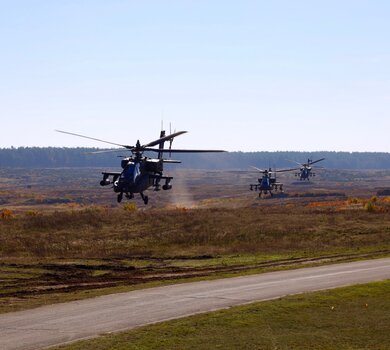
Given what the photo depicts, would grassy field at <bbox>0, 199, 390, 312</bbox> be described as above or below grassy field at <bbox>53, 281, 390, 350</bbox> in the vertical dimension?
below

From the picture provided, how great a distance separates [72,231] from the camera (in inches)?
2504

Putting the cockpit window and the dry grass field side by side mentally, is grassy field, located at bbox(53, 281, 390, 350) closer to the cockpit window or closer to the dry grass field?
the dry grass field

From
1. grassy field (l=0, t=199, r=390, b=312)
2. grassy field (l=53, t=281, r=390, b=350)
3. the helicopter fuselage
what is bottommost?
grassy field (l=0, t=199, r=390, b=312)

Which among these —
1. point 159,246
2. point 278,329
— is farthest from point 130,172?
point 278,329

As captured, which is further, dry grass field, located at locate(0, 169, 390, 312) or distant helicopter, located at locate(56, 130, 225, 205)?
distant helicopter, located at locate(56, 130, 225, 205)

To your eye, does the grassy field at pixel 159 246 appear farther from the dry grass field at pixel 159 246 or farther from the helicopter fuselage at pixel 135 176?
the helicopter fuselage at pixel 135 176

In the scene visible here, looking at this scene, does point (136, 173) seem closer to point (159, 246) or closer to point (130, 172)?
point (130, 172)

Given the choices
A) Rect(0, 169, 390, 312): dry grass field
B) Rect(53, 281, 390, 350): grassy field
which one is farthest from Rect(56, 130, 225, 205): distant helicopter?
Rect(53, 281, 390, 350): grassy field

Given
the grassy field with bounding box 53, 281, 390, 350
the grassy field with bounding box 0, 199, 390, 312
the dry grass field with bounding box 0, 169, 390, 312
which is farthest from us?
the dry grass field with bounding box 0, 169, 390, 312

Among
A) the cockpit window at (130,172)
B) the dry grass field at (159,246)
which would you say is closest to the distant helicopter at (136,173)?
the cockpit window at (130,172)

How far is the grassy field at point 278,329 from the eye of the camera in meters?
20.8

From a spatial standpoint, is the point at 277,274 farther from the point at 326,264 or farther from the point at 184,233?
the point at 184,233

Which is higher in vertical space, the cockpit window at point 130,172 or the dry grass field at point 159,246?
the cockpit window at point 130,172

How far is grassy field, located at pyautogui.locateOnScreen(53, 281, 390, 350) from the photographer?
20.8 meters
